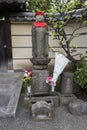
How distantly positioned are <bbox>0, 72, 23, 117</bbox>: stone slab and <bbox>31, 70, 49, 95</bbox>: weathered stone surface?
0.62 m

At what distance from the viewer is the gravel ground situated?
421cm

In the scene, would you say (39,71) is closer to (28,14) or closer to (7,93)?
(7,93)

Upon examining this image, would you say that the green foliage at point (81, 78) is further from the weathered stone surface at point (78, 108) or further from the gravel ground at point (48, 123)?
the gravel ground at point (48, 123)

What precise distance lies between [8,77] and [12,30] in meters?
2.18

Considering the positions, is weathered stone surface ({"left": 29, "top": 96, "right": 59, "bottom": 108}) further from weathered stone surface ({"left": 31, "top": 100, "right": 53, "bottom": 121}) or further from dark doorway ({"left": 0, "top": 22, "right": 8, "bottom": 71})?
dark doorway ({"left": 0, "top": 22, "right": 8, "bottom": 71})

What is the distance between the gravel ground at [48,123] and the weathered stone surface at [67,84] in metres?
0.63

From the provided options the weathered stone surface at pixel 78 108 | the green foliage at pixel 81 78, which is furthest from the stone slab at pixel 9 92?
the green foliage at pixel 81 78

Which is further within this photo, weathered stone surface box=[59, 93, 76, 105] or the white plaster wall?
the white plaster wall

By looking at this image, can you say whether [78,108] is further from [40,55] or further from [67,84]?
[40,55]

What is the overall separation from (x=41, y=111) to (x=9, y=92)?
182cm

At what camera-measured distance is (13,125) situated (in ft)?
14.1

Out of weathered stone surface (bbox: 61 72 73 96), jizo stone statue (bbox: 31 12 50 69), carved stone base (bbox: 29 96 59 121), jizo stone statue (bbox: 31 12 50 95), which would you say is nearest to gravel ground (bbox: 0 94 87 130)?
carved stone base (bbox: 29 96 59 121)

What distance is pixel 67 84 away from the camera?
525cm

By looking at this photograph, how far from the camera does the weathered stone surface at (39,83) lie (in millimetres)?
5195
